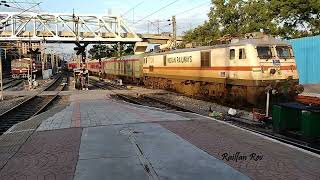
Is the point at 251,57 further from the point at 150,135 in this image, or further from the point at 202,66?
the point at 150,135

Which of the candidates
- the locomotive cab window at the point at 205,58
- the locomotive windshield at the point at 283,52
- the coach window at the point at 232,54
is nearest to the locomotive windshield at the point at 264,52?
the locomotive windshield at the point at 283,52

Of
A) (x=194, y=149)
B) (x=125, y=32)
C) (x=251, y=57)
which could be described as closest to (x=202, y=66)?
(x=251, y=57)

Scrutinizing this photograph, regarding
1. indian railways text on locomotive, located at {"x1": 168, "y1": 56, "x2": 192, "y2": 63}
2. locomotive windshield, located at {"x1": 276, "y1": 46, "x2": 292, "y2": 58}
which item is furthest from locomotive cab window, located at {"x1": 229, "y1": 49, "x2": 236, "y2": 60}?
indian railways text on locomotive, located at {"x1": 168, "y1": 56, "x2": 192, "y2": 63}

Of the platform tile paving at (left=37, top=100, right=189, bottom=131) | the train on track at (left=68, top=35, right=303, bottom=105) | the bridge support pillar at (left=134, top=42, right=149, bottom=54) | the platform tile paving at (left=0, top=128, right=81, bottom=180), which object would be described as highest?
the bridge support pillar at (left=134, top=42, right=149, bottom=54)

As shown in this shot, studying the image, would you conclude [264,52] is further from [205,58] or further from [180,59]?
[180,59]

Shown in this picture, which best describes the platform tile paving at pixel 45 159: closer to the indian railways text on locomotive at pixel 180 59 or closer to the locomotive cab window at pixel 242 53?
the locomotive cab window at pixel 242 53

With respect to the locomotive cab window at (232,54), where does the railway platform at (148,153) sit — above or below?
below

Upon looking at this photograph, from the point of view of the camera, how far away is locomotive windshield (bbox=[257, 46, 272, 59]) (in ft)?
62.8

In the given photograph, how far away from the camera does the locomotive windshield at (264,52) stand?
1915 cm

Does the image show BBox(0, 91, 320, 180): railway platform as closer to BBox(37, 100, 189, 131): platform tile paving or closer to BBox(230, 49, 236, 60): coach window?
BBox(37, 100, 189, 131): platform tile paving

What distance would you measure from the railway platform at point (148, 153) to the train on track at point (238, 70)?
6.64 metres

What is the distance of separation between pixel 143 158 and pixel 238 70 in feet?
42.5

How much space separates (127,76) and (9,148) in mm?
38621

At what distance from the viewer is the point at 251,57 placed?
1912 centimetres
